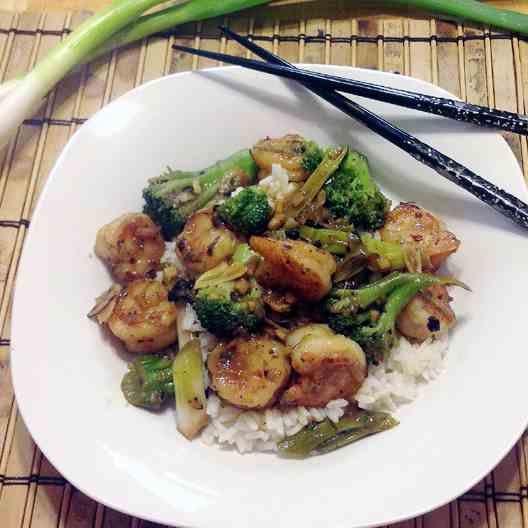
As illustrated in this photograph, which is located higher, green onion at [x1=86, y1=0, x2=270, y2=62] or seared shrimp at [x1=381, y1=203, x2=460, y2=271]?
green onion at [x1=86, y1=0, x2=270, y2=62]

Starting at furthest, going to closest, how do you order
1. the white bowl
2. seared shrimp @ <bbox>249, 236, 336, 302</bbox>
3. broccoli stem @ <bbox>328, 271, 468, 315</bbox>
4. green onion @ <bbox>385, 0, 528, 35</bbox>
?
1. green onion @ <bbox>385, 0, 528, 35</bbox>
2. broccoli stem @ <bbox>328, 271, 468, 315</bbox>
3. seared shrimp @ <bbox>249, 236, 336, 302</bbox>
4. the white bowl

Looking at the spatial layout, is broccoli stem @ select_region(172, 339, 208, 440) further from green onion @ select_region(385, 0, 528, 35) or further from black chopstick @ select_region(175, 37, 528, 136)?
green onion @ select_region(385, 0, 528, 35)

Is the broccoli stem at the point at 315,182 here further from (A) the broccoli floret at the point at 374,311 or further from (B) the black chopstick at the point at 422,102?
(A) the broccoli floret at the point at 374,311

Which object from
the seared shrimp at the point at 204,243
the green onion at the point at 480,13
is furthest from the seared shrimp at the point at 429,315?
the green onion at the point at 480,13

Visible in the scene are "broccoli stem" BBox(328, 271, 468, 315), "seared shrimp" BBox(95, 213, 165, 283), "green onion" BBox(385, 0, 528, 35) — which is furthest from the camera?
"green onion" BBox(385, 0, 528, 35)

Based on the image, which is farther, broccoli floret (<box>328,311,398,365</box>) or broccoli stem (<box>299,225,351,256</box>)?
broccoli stem (<box>299,225,351,256</box>)

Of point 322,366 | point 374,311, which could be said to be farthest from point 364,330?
point 322,366

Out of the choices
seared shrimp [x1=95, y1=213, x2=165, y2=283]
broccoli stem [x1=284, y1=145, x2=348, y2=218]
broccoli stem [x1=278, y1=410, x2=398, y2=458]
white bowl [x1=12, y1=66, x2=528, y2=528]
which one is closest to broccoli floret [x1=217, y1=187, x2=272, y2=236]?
broccoli stem [x1=284, y1=145, x2=348, y2=218]
